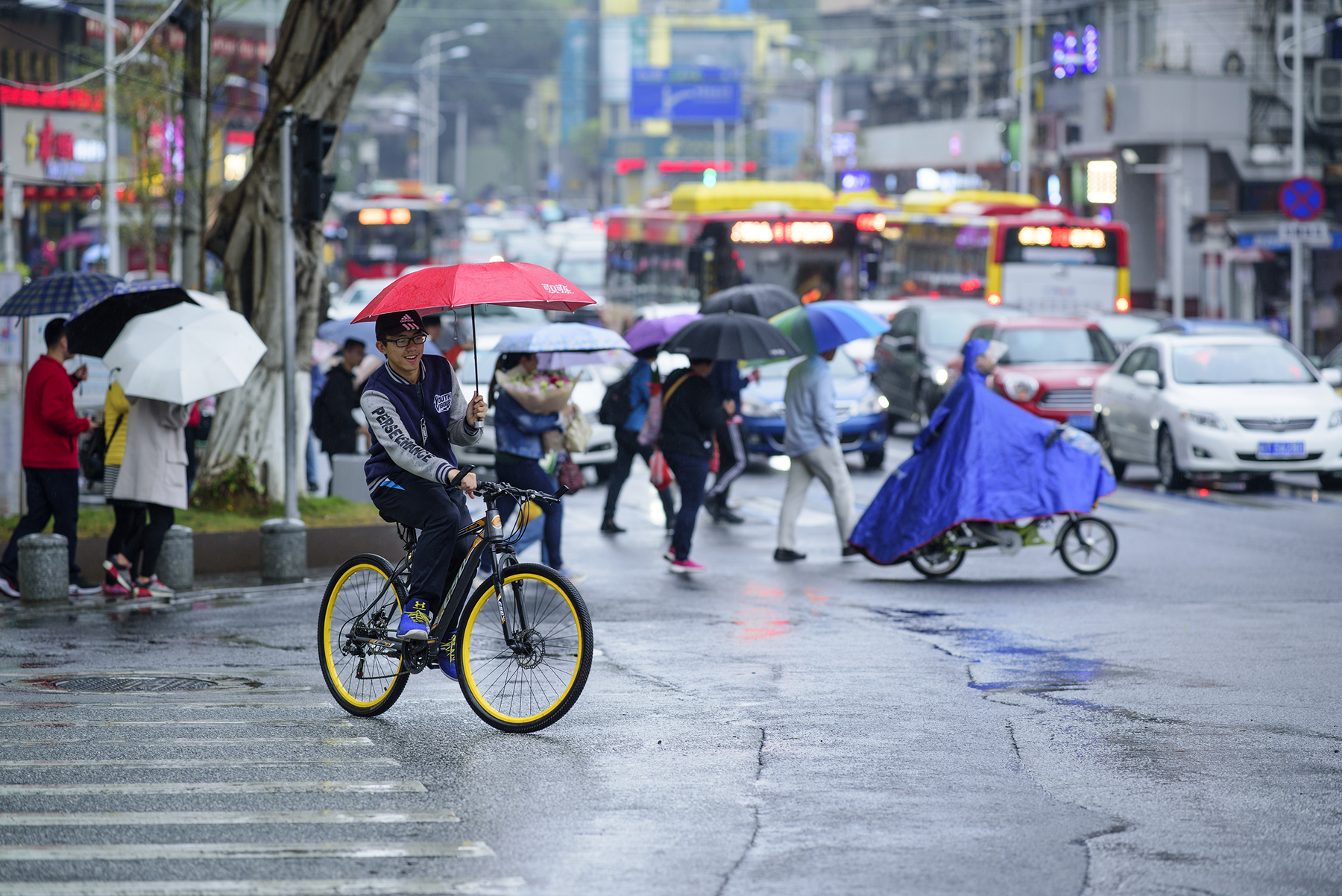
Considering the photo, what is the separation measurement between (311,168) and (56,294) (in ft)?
6.69

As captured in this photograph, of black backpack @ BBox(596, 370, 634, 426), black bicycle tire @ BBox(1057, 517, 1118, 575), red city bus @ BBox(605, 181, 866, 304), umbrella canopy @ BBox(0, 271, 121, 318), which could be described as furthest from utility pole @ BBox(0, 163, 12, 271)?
black bicycle tire @ BBox(1057, 517, 1118, 575)

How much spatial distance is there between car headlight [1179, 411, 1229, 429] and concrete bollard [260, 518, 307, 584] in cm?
993

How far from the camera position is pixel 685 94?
9944cm

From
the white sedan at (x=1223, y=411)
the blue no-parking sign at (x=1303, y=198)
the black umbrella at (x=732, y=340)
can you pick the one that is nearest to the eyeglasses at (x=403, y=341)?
the black umbrella at (x=732, y=340)

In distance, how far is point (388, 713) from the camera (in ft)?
26.3

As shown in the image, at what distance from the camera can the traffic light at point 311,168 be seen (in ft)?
43.8

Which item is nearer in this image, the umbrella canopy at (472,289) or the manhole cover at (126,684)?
the umbrella canopy at (472,289)

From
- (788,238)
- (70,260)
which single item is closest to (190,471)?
(788,238)

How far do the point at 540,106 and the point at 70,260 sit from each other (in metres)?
102

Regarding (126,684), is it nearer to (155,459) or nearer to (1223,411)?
(155,459)

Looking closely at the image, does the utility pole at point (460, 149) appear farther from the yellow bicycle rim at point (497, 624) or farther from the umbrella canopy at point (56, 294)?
the yellow bicycle rim at point (497, 624)

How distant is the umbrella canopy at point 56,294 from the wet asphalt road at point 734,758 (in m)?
2.46

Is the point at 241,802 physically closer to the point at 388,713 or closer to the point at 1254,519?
the point at 388,713

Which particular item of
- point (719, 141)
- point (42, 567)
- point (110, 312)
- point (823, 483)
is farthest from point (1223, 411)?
point (719, 141)
